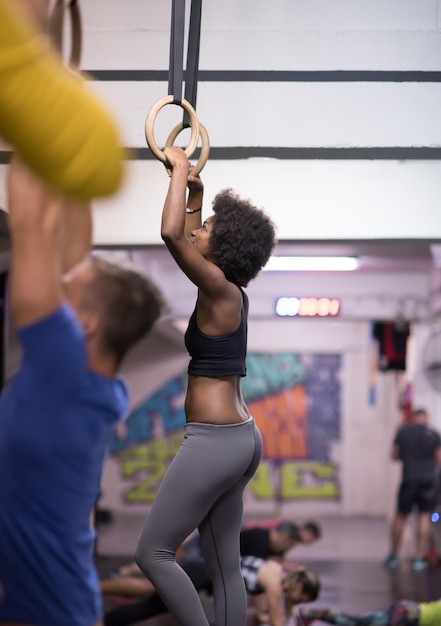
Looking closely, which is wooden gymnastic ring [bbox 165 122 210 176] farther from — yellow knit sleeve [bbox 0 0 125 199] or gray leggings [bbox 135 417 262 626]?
yellow knit sleeve [bbox 0 0 125 199]

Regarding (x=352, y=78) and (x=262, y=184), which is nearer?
(x=352, y=78)

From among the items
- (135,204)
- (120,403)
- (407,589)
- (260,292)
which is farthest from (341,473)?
(120,403)

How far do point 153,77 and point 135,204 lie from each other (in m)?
0.89

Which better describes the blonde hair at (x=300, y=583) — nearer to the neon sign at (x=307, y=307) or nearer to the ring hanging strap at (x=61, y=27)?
the neon sign at (x=307, y=307)

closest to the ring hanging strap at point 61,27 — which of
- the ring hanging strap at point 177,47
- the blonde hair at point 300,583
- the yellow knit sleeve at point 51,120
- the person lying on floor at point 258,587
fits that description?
the yellow knit sleeve at point 51,120

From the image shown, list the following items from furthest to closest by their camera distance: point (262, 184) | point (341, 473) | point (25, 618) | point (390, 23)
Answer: point (341, 473)
point (262, 184)
point (390, 23)
point (25, 618)

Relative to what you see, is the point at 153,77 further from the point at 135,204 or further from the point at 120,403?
the point at 120,403

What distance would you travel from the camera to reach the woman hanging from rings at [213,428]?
2072mm

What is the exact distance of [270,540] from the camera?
5.26 m

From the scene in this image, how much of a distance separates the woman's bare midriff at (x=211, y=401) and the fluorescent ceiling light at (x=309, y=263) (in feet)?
13.1

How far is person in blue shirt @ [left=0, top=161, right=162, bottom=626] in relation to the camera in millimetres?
1122

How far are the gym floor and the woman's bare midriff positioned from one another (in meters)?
3.46

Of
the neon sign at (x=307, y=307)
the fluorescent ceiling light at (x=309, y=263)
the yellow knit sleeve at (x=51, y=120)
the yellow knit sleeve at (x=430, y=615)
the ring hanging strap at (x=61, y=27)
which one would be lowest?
the yellow knit sleeve at (x=430, y=615)

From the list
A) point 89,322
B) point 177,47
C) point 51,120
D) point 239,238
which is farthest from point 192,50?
point 51,120
